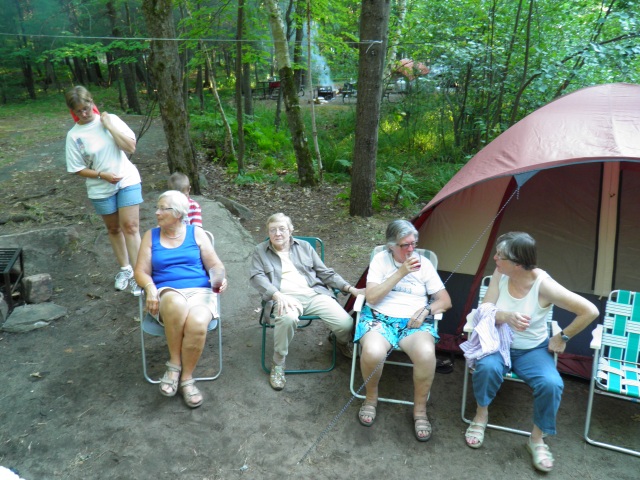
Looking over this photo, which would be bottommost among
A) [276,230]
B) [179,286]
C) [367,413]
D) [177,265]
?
[367,413]

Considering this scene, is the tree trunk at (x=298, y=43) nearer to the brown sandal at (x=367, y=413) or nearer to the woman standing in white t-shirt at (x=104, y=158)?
the woman standing in white t-shirt at (x=104, y=158)

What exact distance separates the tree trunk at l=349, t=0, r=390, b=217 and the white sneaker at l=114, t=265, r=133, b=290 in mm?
2977

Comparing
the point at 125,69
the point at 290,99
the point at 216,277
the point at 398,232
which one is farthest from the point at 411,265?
the point at 125,69

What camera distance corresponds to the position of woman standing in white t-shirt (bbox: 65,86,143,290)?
3.70m

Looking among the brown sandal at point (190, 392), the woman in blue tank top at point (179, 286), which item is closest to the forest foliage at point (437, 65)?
the woman in blue tank top at point (179, 286)

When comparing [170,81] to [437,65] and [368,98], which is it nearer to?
[368,98]

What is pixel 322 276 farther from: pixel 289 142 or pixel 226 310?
pixel 289 142

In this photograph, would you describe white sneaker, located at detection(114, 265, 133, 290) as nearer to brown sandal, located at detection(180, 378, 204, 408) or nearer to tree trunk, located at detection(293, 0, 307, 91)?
brown sandal, located at detection(180, 378, 204, 408)

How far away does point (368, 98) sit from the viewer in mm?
5836

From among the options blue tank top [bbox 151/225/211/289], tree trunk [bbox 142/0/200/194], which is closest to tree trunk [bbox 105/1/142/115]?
tree trunk [bbox 142/0/200/194]

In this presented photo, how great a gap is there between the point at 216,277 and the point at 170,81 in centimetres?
341

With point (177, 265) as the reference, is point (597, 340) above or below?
below

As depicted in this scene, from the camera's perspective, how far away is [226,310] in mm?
4125

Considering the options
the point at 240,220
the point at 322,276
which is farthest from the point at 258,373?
the point at 240,220
